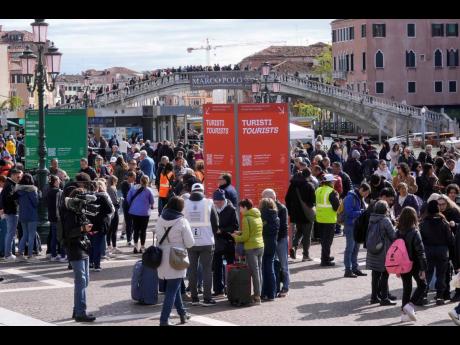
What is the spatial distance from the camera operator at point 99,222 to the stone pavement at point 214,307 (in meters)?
0.27

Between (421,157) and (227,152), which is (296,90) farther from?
(227,152)

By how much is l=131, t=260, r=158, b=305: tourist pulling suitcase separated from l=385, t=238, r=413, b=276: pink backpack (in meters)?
3.00

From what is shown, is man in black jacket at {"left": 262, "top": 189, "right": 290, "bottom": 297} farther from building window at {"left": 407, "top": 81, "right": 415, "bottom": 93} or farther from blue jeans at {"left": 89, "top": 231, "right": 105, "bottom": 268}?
building window at {"left": 407, "top": 81, "right": 415, "bottom": 93}

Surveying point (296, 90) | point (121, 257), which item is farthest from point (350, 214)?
point (296, 90)

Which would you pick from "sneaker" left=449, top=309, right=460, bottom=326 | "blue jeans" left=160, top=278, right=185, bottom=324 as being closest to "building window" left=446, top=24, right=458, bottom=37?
"sneaker" left=449, top=309, right=460, bottom=326

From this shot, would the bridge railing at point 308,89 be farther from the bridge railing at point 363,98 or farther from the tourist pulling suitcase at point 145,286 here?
the tourist pulling suitcase at point 145,286

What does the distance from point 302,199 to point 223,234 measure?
10.9 ft

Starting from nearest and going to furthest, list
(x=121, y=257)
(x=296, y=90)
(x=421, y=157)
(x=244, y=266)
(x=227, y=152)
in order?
(x=244, y=266), (x=227, y=152), (x=121, y=257), (x=421, y=157), (x=296, y=90)

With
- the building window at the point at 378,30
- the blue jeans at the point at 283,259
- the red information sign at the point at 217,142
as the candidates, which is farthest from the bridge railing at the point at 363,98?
the blue jeans at the point at 283,259

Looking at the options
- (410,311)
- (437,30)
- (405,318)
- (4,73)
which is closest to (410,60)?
(437,30)

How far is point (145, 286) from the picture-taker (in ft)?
43.4

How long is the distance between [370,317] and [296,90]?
71.1m

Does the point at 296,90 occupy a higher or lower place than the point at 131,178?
higher
